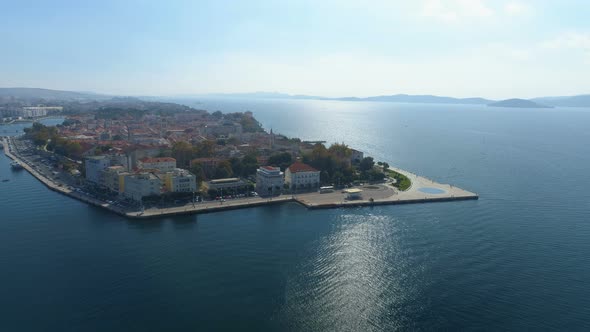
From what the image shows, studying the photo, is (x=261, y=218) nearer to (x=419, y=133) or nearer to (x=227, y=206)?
(x=227, y=206)

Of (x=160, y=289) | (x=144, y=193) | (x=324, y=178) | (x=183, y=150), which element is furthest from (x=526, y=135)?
(x=160, y=289)

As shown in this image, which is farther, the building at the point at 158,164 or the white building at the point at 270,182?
the building at the point at 158,164

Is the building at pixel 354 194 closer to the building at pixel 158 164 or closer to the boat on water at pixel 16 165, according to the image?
the building at pixel 158 164

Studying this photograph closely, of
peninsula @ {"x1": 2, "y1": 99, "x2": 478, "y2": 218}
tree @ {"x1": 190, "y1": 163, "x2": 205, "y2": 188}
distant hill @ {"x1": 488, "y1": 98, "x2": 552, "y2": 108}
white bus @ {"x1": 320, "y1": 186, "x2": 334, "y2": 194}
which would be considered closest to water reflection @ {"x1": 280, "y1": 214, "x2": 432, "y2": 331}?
peninsula @ {"x1": 2, "y1": 99, "x2": 478, "y2": 218}

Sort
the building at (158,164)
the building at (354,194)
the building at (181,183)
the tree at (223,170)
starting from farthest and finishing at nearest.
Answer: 1. the building at (158,164)
2. the tree at (223,170)
3. the building at (354,194)
4. the building at (181,183)

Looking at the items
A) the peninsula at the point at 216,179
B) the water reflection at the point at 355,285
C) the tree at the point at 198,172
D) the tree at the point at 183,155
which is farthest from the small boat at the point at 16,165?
the water reflection at the point at 355,285

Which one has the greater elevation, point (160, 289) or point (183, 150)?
point (183, 150)

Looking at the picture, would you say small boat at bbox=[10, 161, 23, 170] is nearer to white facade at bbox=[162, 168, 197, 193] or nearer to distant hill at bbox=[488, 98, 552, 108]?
white facade at bbox=[162, 168, 197, 193]
